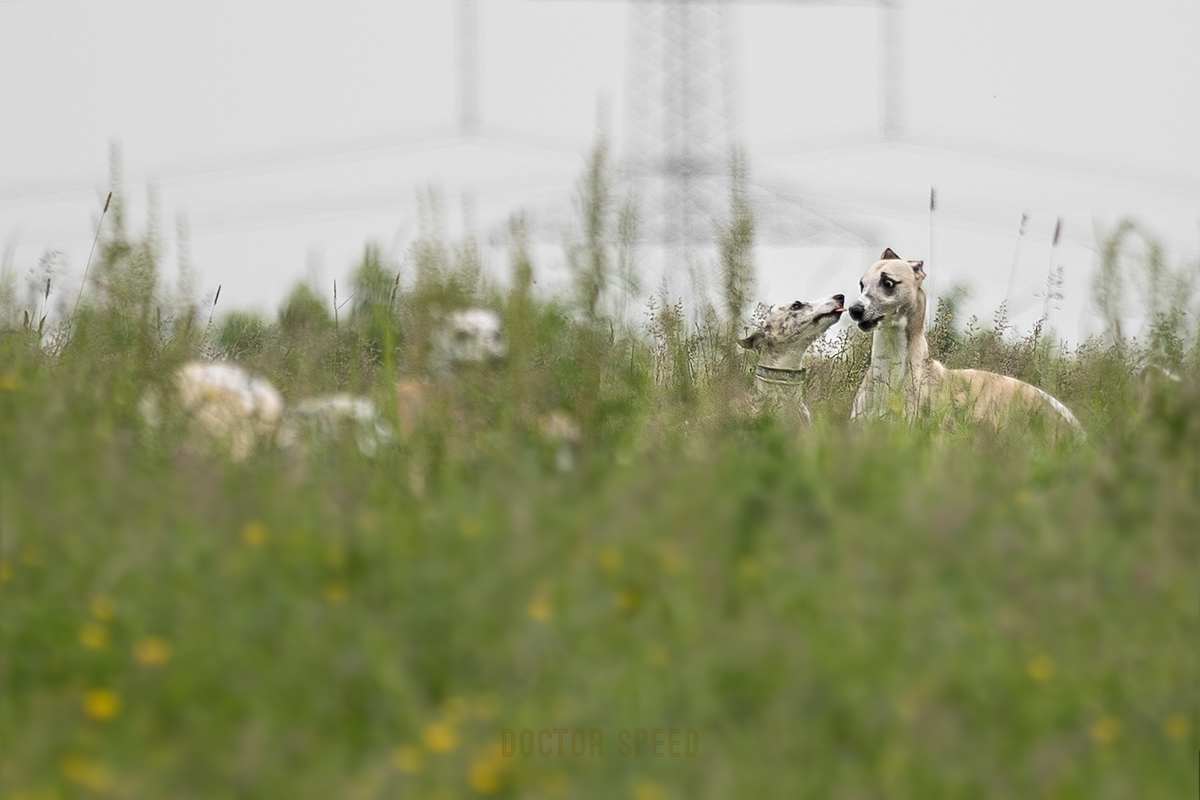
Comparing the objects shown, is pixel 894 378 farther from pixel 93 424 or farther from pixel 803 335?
pixel 93 424

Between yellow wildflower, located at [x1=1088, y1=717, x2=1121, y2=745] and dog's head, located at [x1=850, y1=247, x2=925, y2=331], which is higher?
dog's head, located at [x1=850, y1=247, x2=925, y2=331]

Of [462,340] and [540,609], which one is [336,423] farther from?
[540,609]

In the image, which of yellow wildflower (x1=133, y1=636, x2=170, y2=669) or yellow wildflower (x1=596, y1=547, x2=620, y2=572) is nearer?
yellow wildflower (x1=133, y1=636, x2=170, y2=669)

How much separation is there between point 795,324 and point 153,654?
400cm

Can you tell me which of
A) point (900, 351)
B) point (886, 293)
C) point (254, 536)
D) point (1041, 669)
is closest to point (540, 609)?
point (254, 536)

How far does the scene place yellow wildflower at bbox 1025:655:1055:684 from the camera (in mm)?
2158

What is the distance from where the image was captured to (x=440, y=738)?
1.96 metres

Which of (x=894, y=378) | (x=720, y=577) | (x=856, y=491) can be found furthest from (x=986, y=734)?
(x=894, y=378)

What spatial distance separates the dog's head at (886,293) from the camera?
218 inches

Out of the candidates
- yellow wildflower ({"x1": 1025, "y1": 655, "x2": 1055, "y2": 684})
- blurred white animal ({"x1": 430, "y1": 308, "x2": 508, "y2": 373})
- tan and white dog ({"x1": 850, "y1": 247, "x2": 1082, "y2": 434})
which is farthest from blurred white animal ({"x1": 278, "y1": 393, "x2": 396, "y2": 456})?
tan and white dog ({"x1": 850, "y1": 247, "x2": 1082, "y2": 434})

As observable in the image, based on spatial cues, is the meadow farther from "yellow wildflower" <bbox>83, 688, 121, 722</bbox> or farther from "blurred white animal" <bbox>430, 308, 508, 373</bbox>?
"blurred white animal" <bbox>430, 308, 508, 373</bbox>

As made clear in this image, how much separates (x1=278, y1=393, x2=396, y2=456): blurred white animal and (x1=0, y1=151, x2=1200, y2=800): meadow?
0.27ft

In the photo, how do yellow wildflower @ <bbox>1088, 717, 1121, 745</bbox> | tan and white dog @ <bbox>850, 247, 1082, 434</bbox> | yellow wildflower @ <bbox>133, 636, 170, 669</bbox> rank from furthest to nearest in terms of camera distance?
tan and white dog @ <bbox>850, 247, 1082, 434</bbox> < yellow wildflower @ <bbox>133, 636, 170, 669</bbox> < yellow wildflower @ <bbox>1088, 717, 1121, 745</bbox>

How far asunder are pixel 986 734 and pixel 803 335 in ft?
12.3
